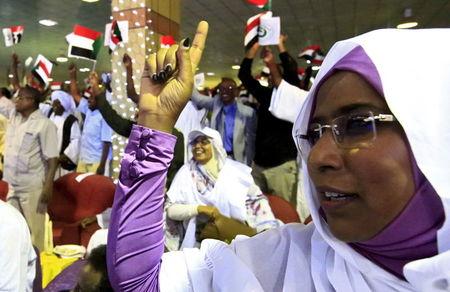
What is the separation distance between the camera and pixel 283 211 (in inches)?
96.3

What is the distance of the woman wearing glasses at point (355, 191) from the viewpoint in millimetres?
746

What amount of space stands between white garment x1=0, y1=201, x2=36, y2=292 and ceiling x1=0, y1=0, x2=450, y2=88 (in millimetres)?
4924

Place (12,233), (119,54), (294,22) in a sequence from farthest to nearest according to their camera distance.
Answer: (294,22) < (119,54) < (12,233)

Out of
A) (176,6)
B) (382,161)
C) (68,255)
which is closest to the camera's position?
(382,161)

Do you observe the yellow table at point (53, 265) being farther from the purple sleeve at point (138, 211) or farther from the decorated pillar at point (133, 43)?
the decorated pillar at point (133, 43)

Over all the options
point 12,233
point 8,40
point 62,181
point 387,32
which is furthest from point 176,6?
point 387,32

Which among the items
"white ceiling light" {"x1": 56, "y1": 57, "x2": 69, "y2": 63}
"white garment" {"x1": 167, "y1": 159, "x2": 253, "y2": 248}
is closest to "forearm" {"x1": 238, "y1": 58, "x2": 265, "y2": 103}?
"white garment" {"x1": 167, "y1": 159, "x2": 253, "y2": 248}

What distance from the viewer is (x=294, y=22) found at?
8148 mm

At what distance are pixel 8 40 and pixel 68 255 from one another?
3.52 metres

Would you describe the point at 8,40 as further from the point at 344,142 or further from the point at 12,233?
the point at 344,142

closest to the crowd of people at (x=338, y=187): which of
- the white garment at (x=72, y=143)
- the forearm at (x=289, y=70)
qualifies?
the forearm at (x=289, y=70)

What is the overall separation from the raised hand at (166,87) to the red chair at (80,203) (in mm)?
1996

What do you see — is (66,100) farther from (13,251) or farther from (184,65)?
(184,65)

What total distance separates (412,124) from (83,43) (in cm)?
334
